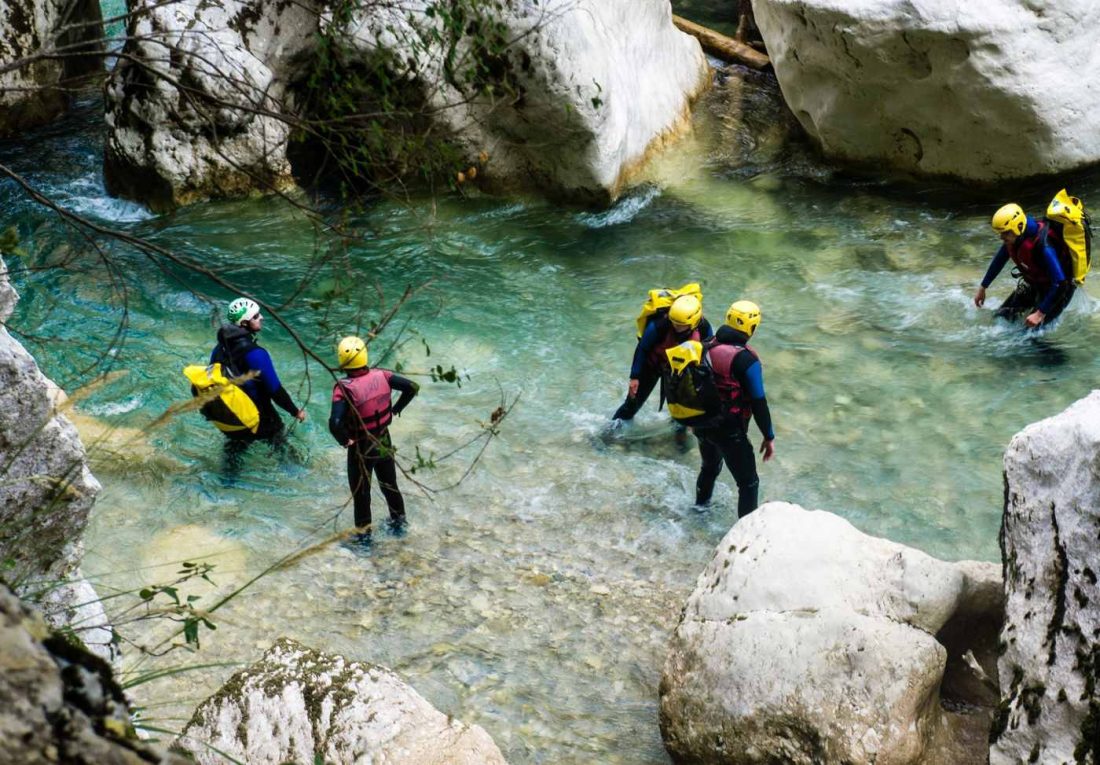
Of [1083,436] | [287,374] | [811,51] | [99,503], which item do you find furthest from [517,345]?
[1083,436]

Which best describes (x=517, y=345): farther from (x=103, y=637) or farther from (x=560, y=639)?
(x=103, y=637)

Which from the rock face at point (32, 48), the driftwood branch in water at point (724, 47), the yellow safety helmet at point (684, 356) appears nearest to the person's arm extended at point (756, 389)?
the yellow safety helmet at point (684, 356)

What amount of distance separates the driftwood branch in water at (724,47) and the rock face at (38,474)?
546 inches

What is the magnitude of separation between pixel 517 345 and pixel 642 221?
3074 mm

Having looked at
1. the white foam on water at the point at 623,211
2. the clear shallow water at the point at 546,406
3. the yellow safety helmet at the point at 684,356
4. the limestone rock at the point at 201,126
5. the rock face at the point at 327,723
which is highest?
the limestone rock at the point at 201,126

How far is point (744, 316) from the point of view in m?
7.43

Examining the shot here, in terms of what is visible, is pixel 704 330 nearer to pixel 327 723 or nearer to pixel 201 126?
pixel 327 723

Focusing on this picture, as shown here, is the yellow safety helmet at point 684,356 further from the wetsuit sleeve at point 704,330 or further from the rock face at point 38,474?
the rock face at point 38,474

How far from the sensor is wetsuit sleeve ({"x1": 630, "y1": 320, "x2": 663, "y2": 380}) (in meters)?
8.60

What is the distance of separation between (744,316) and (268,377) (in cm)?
344

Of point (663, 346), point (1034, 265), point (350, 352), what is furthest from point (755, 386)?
point (1034, 265)

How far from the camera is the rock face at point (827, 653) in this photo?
515 cm

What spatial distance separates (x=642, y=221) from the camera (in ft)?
43.1

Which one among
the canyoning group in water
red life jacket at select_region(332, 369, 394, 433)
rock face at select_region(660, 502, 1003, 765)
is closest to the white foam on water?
the canyoning group in water
